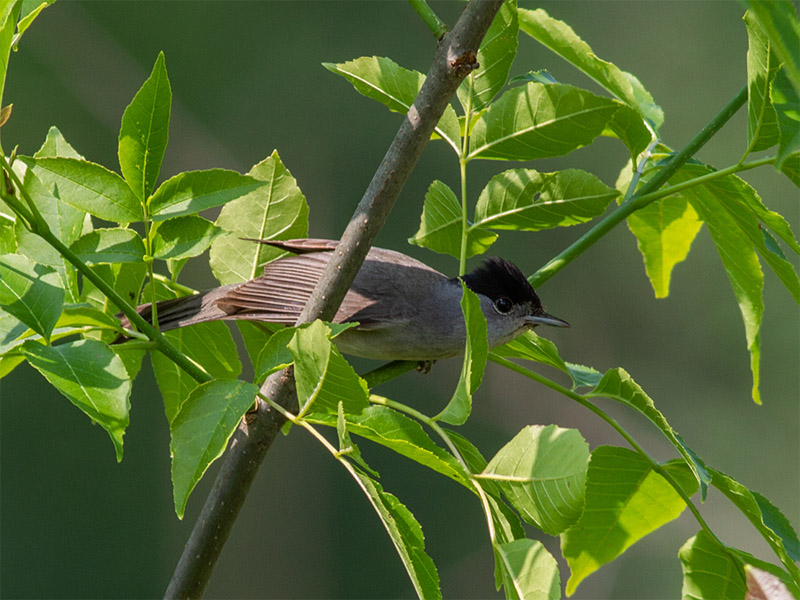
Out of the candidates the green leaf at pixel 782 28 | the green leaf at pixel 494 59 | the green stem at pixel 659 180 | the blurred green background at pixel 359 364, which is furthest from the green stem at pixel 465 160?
the blurred green background at pixel 359 364

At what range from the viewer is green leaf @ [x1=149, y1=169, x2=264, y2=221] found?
2.86 ft

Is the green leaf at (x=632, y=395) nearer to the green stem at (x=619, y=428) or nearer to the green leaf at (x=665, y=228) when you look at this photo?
the green stem at (x=619, y=428)

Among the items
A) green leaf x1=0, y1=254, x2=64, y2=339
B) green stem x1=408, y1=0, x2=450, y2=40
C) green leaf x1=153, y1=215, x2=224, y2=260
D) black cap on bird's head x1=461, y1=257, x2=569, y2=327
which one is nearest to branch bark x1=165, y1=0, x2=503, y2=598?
green stem x1=408, y1=0, x2=450, y2=40

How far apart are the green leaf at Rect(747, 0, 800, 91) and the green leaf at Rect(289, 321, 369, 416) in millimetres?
401

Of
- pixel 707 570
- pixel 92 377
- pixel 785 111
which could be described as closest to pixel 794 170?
pixel 785 111

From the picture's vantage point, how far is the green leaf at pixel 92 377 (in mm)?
737

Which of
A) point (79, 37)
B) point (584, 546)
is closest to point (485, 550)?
point (79, 37)

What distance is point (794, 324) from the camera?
312 inches

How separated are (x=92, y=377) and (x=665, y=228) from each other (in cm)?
95

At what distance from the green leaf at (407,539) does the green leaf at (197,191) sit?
318 mm

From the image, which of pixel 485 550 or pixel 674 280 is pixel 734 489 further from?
pixel 674 280

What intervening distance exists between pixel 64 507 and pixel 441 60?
7.46 m

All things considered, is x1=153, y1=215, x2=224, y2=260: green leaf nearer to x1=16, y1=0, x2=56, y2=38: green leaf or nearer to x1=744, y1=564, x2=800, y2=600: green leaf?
x1=16, y1=0, x2=56, y2=38: green leaf

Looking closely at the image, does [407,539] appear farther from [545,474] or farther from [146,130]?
[146,130]
